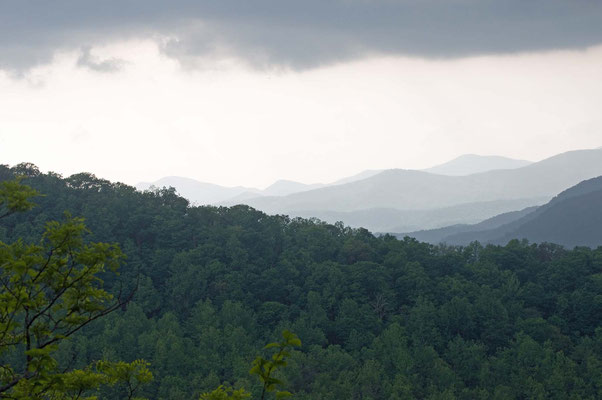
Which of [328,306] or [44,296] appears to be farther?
[328,306]

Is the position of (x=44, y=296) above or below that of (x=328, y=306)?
above

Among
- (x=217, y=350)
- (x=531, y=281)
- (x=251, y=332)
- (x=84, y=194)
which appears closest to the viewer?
(x=217, y=350)

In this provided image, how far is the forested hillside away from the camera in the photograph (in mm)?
55812

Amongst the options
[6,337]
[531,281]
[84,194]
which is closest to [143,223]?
[84,194]

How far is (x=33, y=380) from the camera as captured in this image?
12.7 metres

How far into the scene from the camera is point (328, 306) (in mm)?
73875

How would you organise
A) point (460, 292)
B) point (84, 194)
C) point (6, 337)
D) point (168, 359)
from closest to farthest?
point (6, 337) → point (168, 359) → point (460, 292) → point (84, 194)

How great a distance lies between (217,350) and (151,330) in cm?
821

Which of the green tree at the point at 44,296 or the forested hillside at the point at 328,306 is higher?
the green tree at the point at 44,296

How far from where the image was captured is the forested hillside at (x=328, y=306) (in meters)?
55.8

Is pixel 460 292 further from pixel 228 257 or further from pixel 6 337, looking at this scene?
pixel 6 337

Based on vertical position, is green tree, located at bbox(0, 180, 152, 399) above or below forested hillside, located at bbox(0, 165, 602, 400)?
above

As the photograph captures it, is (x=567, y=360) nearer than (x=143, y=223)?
Yes

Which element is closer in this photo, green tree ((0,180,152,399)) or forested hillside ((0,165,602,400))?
green tree ((0,180,152,399))
